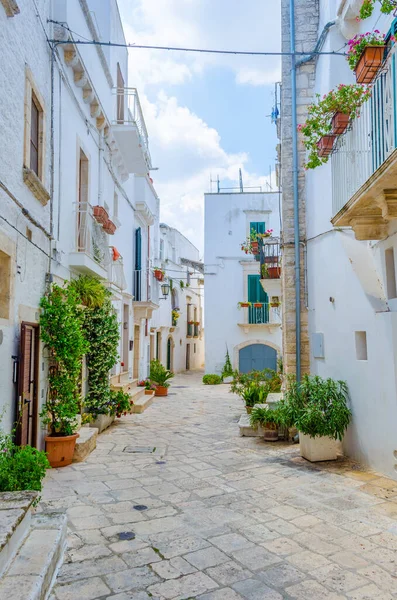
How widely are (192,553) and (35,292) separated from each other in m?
3.99

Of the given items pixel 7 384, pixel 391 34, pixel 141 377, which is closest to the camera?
pixel 391 34

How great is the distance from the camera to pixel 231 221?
2195 cm

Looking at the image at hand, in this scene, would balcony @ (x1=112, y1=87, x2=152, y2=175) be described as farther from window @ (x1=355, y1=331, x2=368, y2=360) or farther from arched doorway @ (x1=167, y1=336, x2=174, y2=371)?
arched doorway @ (x1=167, y1=336, x2=174, y2=371)

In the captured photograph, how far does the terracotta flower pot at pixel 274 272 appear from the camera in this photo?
11500 millimetres

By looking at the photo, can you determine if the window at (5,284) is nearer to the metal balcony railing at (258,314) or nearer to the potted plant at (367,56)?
the potted plant at (367,56)

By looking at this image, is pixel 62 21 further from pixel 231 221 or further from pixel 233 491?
pixel 231 221

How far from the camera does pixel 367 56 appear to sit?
503cm

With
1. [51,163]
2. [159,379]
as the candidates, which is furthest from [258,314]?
[51,163]

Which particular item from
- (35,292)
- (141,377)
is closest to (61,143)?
(35,292)

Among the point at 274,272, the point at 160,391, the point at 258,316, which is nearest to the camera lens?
the point at 274,272

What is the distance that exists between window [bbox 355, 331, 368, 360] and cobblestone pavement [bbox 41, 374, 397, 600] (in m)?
1.55

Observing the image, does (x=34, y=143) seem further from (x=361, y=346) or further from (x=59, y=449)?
(x=361, y=346)

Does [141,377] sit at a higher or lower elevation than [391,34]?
lower

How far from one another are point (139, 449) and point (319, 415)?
3201 millimetres
